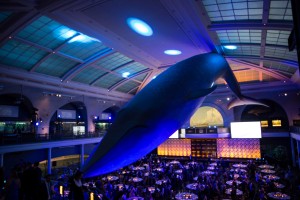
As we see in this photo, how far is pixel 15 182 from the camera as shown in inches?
192

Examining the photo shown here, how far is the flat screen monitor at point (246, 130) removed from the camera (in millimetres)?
25656

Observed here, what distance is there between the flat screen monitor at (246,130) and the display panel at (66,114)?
20548 mm

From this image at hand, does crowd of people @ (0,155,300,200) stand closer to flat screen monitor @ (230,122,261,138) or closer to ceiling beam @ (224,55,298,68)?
flat screen monitor @ (230,122,261,138)

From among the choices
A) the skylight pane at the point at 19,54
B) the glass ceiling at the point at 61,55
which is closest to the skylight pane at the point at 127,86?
the glass ceiling at the point at 61,55

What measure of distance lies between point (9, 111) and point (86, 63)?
9.30 metres

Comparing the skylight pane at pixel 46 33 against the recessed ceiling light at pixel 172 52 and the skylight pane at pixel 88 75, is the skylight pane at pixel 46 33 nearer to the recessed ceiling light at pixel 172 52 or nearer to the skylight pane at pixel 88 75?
the skylight pane at pixel 88 75

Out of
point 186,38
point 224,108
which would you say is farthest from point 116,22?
point 224,108

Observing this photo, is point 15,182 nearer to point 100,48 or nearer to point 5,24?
point 5,24

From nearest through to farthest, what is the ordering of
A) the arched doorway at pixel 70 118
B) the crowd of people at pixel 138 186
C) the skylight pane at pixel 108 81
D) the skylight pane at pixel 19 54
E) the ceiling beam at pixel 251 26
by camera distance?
the crowd of people at pixel 138 186 → the ceiling beam at pixel 251 26 → the skylight pane at pixel 19 54 → the arched doorway at pixel 70 118 → the skylight pane at pixel 108 81

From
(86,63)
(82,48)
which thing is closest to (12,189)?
(82,48)

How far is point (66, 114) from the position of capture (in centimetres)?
2816

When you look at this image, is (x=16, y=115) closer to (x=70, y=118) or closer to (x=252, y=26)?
(x=70, y=118)

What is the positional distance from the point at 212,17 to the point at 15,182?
13.2 metres

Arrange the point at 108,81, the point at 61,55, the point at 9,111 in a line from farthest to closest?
the point at 108,81
the point at 9,111
the point at 61,55
